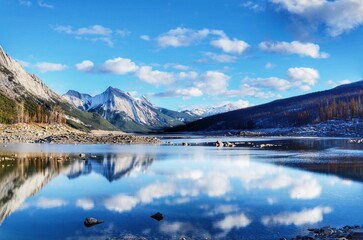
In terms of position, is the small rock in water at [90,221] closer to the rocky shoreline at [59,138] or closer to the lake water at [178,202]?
the lake water at [178,202]

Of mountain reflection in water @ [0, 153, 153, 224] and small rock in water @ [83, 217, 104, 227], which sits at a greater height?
mountain reflection in water @ [0, 153, 153, 224]

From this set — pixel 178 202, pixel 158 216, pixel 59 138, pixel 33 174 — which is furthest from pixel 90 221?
pixel 59 138

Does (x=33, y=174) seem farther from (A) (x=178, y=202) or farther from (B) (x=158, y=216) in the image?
(B) (x=158, y=216)

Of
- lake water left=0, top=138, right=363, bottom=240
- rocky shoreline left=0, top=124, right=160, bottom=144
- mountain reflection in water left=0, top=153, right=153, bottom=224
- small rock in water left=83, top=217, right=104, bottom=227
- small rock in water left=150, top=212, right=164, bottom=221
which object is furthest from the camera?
rocky shoreline left=0, top=124, right=160, bottom=144

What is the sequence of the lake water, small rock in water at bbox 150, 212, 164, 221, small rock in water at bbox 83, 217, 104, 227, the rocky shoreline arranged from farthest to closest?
the rocky shoreline, small rock in water at bbox 150, 212, 164, 221, small rock in water at bbox 83, 217, 104, 227, the lake water

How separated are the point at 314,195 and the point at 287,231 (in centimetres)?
1139

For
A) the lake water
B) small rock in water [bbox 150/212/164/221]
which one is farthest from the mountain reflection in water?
small rock in water [bbox 150/212/164/221]

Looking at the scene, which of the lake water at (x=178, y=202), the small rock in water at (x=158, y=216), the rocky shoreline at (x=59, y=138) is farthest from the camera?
the rocky shoreline at (x=59, y=138)

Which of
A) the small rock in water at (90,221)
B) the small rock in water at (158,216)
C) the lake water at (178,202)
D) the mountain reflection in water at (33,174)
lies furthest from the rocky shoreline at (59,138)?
the small rock in water at (90,221)

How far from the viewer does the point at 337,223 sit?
76.3 ft

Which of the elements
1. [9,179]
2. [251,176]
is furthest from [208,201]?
[9,179]

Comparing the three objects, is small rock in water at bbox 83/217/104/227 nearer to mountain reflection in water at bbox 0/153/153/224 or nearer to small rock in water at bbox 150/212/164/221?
small rock in water at bbox 150/212/164/221

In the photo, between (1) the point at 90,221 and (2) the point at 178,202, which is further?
(2) the point at 178,202

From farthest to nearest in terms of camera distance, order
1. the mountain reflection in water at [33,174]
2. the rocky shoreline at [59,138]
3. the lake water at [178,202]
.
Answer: the rocky shoreline at [59,138] → the mountain reflection in water at [33,174] → the lake water at [178,202]
